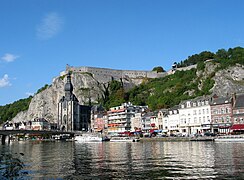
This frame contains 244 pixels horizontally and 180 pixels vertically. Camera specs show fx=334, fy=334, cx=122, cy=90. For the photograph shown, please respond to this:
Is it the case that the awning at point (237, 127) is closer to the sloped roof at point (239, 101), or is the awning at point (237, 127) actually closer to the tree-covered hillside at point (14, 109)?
the sloped roof at point (239, 101)

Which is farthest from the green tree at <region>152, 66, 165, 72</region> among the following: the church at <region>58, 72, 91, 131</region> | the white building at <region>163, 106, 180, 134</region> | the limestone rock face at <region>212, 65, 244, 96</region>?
the white building at <region>163, 106, 180, 134</region>

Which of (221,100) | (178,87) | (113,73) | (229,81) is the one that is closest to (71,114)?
(113,73)

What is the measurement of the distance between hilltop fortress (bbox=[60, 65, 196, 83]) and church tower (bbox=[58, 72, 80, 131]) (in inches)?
891

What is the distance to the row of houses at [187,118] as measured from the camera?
67.7 meters

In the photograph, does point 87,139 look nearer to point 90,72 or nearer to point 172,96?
point 172,96

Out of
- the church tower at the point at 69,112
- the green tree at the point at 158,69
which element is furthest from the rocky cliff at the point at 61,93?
the green tree at the point at 158,69

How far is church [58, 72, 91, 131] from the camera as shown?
127m

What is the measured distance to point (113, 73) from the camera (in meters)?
159

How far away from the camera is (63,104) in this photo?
130625mm

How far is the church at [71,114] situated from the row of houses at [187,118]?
53.0 ft

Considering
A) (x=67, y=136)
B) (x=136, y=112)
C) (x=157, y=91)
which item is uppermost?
(x=157, y=91)

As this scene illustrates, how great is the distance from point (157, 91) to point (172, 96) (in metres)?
15.6

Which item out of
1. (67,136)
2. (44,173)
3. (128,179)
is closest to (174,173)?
(128,179)

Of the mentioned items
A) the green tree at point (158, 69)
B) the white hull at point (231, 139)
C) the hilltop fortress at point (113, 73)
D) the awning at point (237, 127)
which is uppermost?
the green tree at point (158, 69)
